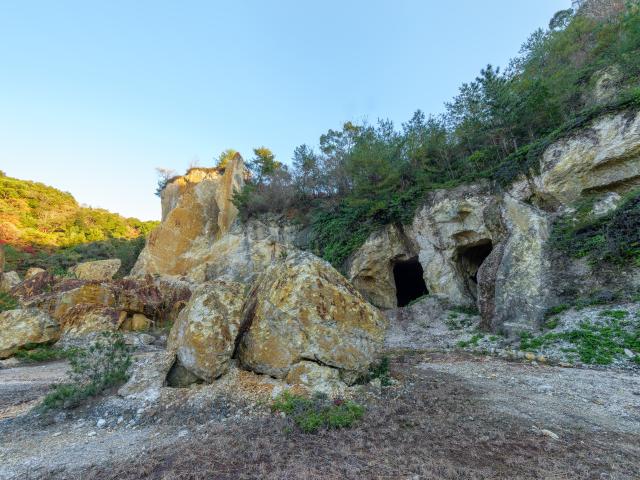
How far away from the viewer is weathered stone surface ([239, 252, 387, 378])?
5500 mm

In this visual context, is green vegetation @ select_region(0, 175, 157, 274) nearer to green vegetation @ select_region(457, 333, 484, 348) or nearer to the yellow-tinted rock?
the yellow-tinted rock

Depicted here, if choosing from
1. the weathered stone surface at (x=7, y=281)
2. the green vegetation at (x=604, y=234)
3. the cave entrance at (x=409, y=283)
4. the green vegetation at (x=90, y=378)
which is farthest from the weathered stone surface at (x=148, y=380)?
the weathered stone surface at (x=7, y=281)

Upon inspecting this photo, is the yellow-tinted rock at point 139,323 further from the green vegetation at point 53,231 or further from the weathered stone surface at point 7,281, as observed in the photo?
the green vegetation at point 53,231

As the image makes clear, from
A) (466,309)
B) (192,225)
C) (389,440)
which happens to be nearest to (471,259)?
(466,309)

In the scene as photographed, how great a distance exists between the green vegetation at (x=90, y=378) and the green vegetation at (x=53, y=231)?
2577cm

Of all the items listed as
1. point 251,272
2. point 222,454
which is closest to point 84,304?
point 251,272

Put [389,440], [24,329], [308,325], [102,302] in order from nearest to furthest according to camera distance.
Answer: [389,440] < [308,325] < [24,329] < [102,302]

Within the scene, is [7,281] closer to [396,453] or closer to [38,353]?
[38,353]

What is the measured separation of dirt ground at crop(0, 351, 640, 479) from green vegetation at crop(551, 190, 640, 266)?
4896mm

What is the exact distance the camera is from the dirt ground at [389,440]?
10.1 feet

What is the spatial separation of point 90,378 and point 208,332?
257 centimetres

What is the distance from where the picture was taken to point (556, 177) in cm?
1169

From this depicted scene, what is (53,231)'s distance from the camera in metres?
34.7

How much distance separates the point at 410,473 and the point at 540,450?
163cm
